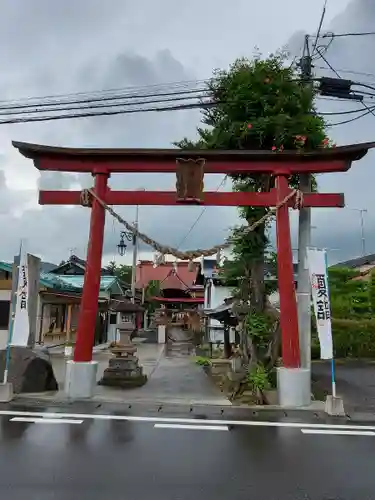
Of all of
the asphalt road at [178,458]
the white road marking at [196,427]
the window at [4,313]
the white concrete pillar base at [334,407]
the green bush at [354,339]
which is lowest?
the asphalt road at [178,458]

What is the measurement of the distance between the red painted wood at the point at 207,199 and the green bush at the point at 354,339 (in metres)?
12.6

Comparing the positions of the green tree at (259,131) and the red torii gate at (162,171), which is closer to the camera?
the red torii gate at (162,171)

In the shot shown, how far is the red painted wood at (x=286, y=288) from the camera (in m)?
9.86

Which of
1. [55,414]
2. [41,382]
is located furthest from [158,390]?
[55,414]

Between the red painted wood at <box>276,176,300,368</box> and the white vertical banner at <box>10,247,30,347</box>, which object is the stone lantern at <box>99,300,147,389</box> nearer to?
the white vertical banner at <box>10,247,30,347</box>

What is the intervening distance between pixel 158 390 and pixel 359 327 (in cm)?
1349

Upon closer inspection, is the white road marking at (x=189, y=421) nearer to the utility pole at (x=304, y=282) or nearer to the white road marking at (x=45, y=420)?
the white road marking at (x=45, y=420)

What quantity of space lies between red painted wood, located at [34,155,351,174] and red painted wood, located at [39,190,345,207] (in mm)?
635

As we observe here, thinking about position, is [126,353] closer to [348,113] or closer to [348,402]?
[348,402]

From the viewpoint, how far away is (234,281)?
13.6m

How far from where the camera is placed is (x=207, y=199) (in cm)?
1062

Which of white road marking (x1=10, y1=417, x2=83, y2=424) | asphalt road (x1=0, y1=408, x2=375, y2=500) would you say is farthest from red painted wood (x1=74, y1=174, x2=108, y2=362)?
white road marking (x1=10, y1=417, x2=83, y2=424)

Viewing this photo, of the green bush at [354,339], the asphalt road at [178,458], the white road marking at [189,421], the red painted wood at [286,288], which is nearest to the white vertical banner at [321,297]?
the red painted wood at [286,288]

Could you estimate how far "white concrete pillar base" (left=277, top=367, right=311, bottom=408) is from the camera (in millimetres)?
9539
